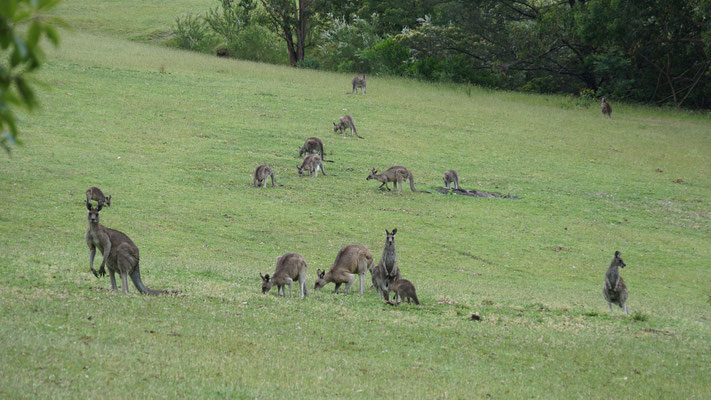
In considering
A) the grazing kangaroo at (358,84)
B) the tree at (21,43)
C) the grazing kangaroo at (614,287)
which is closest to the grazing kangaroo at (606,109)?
the grazing kangaroo at (358,84)

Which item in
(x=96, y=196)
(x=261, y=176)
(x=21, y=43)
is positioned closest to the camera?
(x=21, y=43)

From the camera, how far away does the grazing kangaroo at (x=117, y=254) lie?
37.5ft

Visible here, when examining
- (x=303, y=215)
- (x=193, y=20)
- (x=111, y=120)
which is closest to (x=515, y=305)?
(x=303, y=215)

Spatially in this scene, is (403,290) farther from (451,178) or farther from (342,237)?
(451,178)

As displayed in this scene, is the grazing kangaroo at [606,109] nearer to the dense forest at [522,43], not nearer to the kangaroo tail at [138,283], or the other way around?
the dense forest at [522,43]

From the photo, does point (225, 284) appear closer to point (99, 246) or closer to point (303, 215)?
point (99, 246)

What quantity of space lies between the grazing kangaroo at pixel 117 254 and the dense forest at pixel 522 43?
127 feet

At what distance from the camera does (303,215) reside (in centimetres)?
2256

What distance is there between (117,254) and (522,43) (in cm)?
4472

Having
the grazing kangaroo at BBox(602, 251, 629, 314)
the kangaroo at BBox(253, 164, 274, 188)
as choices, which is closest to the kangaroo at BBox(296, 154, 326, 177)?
the kangaroo at BBox(253, 164, 274, 188)

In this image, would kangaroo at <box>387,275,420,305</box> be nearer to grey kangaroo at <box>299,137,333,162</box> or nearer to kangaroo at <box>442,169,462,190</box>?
kangaroo at <box>442,169,462,190</box>

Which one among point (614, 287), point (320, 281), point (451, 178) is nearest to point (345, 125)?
point (451, 178)

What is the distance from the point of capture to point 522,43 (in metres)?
51.8

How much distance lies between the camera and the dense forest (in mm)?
46719
